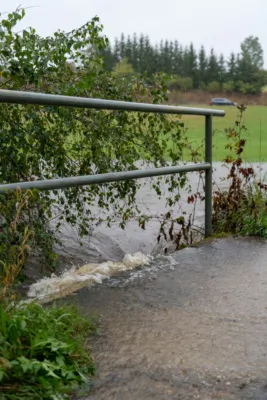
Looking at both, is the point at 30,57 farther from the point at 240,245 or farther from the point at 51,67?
the point at 240,245

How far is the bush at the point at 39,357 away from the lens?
1.82m

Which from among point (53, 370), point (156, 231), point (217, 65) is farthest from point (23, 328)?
point (217, 65)

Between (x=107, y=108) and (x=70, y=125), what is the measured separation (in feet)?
2.76

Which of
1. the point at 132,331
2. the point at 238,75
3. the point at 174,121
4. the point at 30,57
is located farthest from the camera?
the point at 238,75

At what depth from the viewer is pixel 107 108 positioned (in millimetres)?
3203

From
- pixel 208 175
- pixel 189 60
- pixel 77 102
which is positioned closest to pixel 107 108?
pixel 77 102

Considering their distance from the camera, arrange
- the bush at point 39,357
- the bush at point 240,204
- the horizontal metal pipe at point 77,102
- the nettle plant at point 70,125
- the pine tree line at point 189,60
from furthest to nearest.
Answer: the pine tree line at point 189,60 → the bush at point 240,204 → the nettle plant at point 70,125 → the horizontal metal pipe at point 77,102 → the bush at point 39,357

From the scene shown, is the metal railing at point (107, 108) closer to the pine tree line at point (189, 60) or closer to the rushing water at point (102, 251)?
the rushing water at point (102, 251)

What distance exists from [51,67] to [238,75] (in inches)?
2672

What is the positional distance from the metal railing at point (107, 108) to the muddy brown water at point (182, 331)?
1.95ft

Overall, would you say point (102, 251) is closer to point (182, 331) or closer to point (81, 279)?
point (81, 279)

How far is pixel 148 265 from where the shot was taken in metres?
3.65

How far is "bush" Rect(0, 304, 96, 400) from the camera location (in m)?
1.82

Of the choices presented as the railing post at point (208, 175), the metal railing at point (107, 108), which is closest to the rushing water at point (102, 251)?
the railing post at point (208, 175)
